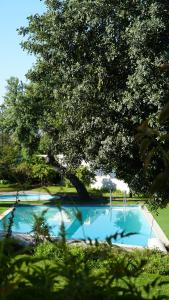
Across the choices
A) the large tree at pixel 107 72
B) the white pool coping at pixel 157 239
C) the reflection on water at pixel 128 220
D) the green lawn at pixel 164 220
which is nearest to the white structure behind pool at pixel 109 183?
the reflection on water at pixel 128 220

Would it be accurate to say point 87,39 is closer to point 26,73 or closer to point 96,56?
point 96,56

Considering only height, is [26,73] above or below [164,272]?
above

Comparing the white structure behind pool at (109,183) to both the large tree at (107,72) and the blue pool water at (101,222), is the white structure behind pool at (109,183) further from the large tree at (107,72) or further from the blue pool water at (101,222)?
the large tree at (107,72)

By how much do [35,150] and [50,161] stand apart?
2888 millimetres

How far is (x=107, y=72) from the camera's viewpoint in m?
15.3

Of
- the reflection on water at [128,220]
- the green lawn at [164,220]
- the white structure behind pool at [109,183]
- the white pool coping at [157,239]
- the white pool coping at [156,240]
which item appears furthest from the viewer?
the white structure behind pool at [109,183]

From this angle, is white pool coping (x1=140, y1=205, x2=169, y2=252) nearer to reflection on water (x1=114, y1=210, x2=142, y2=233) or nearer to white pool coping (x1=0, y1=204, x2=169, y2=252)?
white pool coping (x1=0, y1=204, x2=169, y2=252)

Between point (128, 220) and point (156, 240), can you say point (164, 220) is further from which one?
point (156, 240)

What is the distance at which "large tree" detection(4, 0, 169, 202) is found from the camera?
14.1m

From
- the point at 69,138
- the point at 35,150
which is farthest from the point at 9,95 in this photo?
the point at 69,138

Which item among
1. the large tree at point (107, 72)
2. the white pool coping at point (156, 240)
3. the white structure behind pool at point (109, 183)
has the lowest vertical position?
the white pool coping at point (156, 240)

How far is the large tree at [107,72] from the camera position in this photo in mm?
14141

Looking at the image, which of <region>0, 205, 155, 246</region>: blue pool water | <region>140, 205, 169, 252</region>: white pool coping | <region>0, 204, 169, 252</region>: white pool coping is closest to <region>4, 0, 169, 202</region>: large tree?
<region>0, 204, 169, 252</region>: white pool coping

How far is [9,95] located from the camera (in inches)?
1532
